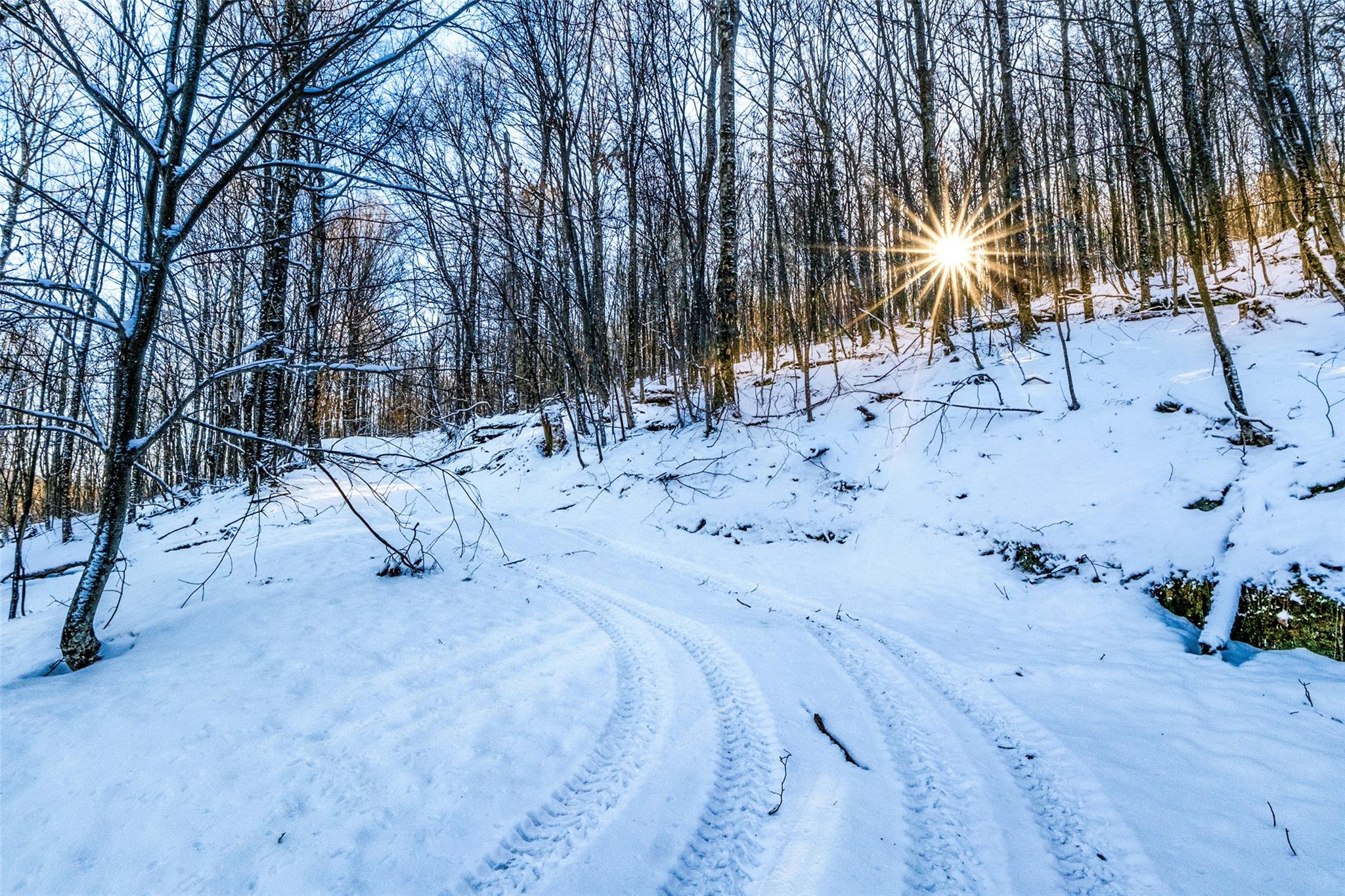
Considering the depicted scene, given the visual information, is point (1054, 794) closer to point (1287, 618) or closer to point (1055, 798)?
point (1055, 798)

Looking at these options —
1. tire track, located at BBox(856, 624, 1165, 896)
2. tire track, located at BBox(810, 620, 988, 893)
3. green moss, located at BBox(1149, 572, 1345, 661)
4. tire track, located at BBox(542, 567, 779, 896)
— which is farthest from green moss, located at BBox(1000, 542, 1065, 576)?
tire track, located at BBox(542, 567, 779, 896)

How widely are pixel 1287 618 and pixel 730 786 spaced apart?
388 cm

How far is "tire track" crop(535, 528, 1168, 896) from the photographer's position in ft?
6.21

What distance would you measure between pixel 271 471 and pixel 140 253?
1.50m

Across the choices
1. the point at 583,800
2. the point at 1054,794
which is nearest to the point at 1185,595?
the point at 1054,794

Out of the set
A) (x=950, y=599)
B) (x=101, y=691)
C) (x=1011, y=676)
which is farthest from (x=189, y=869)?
(x=950, y=599)

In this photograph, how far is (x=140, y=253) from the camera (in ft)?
10.1

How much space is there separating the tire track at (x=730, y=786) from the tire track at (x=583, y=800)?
36cm

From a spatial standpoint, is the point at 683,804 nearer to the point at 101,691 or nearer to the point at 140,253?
the point at 101,691

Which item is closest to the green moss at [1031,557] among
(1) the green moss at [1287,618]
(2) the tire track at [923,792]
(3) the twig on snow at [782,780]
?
(1) the green moss at [1287,618]

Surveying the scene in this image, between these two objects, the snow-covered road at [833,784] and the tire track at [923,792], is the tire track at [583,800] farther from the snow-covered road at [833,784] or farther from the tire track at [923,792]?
the tire track at [923,792]

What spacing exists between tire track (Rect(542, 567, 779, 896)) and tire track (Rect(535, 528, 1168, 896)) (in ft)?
3.69

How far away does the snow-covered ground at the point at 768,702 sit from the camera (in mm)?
1877

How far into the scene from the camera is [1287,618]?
331cm
